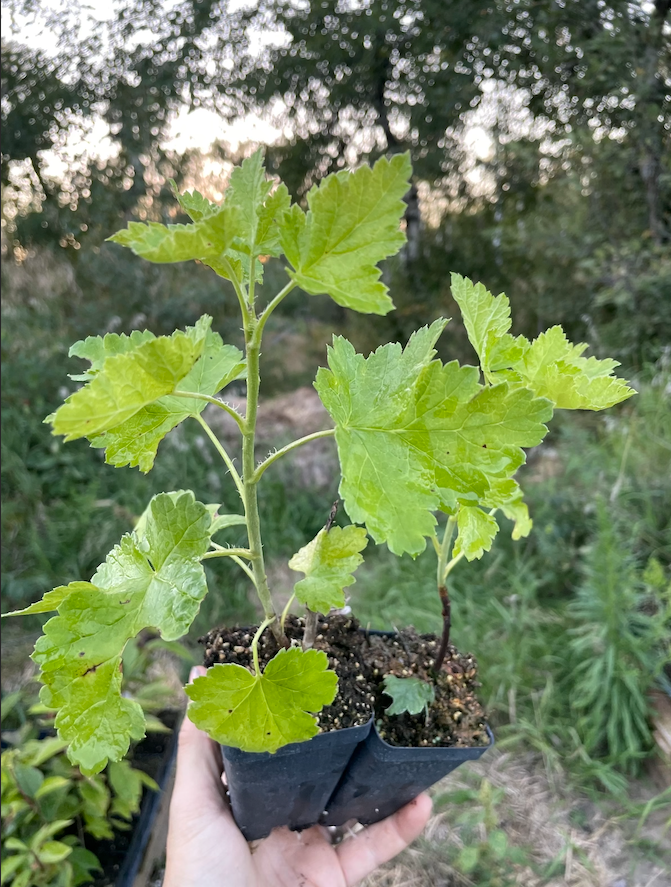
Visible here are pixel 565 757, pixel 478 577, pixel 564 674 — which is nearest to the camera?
pixel 565 757

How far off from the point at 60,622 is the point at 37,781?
0.86 m

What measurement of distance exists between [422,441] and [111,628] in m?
0.27

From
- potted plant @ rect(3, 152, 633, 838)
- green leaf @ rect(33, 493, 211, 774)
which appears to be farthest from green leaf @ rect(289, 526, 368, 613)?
green leaf @ rect(33, 493, 211, 774)

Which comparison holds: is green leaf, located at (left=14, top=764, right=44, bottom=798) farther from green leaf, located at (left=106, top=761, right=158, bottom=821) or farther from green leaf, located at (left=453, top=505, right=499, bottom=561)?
green leaf, located at (left=453, top=505, right=499, bottom=561)

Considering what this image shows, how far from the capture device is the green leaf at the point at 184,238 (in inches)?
12.7

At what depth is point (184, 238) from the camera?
12.8 inches

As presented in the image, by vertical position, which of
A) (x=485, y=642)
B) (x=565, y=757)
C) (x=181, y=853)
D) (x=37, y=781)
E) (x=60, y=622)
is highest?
(x=60, y=622)

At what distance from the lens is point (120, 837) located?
1234mm

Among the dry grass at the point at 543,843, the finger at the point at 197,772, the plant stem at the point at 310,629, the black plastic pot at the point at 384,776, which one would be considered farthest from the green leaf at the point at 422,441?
the dry grass at the point at 543,843

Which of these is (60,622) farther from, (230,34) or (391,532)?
(230,34)

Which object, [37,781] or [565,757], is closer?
[37,781]

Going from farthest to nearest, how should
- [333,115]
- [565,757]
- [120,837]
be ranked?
[333,115] → [565,757] → [120,837]

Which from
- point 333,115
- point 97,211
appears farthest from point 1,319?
point 333,115

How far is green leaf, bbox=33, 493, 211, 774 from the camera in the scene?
0.41 m
